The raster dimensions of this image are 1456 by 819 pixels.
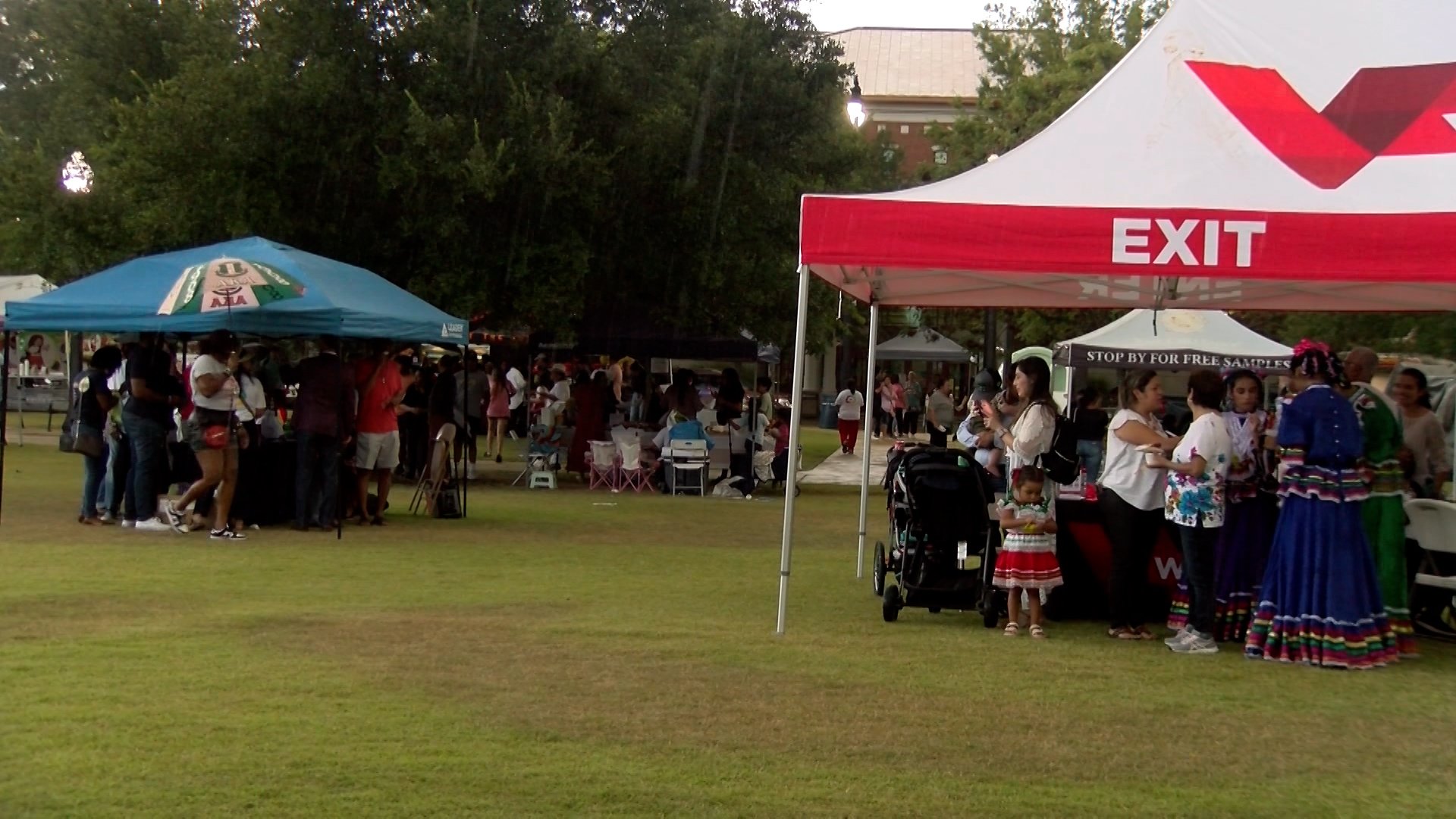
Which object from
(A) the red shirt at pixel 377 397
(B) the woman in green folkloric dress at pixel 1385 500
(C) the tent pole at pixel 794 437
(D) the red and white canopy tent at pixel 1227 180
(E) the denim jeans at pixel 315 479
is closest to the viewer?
(D) the red and white canopy tent at pixel 1227 180

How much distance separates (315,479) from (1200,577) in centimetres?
948

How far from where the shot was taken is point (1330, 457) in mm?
8930

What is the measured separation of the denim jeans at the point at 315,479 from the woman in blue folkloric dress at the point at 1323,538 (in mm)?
9382

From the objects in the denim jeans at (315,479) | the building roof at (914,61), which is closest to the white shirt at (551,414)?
the denim jeans at (315,479)

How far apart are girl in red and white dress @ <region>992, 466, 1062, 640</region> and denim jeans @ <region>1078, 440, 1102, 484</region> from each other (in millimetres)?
7706

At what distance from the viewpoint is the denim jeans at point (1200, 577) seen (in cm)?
933

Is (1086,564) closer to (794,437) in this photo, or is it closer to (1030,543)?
(1030,543)

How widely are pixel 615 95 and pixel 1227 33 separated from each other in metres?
13.8

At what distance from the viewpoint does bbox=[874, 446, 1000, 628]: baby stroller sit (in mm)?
9938

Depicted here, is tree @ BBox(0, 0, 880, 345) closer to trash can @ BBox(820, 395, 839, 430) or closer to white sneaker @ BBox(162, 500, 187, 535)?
white sneaker @ BBox(162, 500, 187, 535)

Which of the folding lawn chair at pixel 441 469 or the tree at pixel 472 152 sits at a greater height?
the tree at pixel 472 152

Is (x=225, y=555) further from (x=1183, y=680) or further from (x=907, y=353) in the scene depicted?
(x=907, y=353)

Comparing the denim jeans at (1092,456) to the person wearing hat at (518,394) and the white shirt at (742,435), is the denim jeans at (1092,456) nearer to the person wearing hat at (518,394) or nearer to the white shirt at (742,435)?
the white shirt at (742,435)

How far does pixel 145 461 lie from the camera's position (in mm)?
14523
